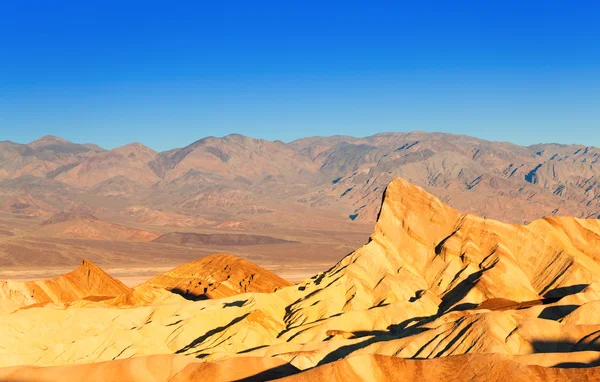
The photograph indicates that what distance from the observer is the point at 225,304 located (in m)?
73.1

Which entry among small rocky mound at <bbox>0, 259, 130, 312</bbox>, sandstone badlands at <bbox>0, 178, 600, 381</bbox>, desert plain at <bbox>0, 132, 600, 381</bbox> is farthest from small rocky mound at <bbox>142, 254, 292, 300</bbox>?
small rocky mound at <bbox>0, 259, 130, 312</bbox>

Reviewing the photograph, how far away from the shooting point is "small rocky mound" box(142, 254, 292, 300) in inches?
3819

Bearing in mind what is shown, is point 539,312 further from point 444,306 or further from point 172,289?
point 172,289

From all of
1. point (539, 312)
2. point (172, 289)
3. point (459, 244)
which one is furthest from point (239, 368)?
point (172, 289)

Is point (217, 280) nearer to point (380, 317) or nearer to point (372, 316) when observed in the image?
point (372, 316)

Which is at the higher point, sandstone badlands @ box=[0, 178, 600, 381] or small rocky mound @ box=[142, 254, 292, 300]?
sandstone badlands @ box=[0, 178, 600, 381]

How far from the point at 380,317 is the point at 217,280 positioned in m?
43.5

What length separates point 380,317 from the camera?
64.4 m

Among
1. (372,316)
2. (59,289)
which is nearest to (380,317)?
(372,316)

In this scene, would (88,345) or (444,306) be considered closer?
(88,345)

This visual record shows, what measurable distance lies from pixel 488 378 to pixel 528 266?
46095 mm

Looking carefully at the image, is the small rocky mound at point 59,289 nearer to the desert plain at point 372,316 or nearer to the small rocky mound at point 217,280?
the desert plain at point 372,316

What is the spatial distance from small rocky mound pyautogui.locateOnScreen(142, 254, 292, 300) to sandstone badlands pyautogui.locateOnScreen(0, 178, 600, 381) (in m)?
0.47

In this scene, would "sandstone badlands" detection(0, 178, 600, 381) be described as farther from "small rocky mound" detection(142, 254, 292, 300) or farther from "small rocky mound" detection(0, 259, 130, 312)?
"small rocky mound" detection(142, 254, 292, 300)
